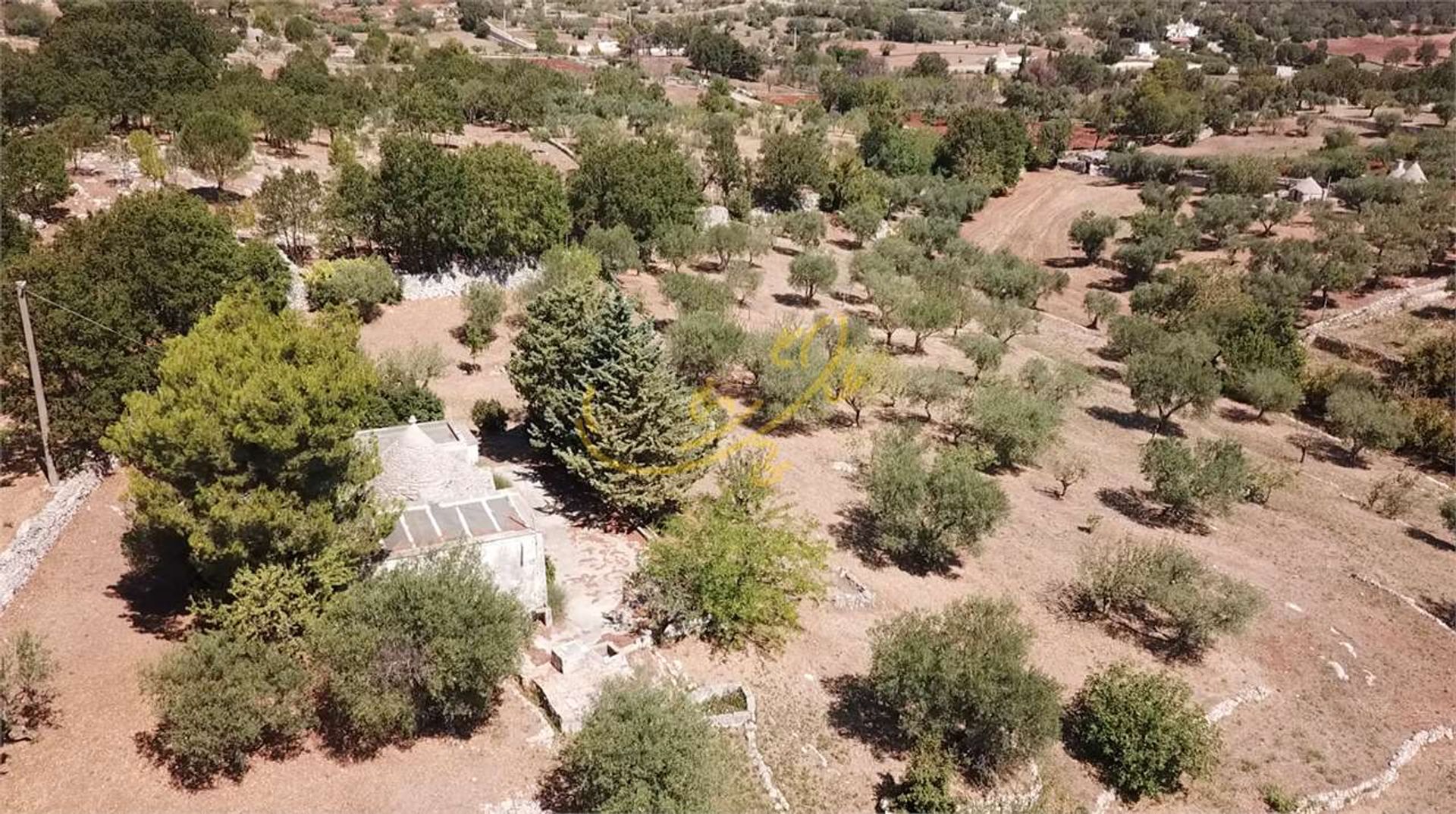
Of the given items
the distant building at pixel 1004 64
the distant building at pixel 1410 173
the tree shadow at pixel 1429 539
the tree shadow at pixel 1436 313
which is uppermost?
the distant building at pixel 1410 173

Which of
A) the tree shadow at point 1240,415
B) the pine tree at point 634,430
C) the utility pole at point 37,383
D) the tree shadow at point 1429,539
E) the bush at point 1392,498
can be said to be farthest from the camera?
the tree shadow at point 1240,415

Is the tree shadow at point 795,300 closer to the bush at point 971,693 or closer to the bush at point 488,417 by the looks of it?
the bush at point 488,417

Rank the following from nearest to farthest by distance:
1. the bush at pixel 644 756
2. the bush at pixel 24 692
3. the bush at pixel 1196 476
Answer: the bush at pixel 644 756, the bush at pixel 24 692, the bush at pixel 1196 476

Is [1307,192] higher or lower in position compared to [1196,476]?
higher

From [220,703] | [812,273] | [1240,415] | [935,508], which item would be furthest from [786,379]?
[1240,415]

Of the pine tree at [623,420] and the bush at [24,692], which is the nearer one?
the bush at [24,692]

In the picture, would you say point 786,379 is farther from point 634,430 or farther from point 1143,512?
point 1143,512

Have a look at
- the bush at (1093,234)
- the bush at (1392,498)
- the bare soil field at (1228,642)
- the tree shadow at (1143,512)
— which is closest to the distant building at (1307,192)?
the bush at (1093,234)
